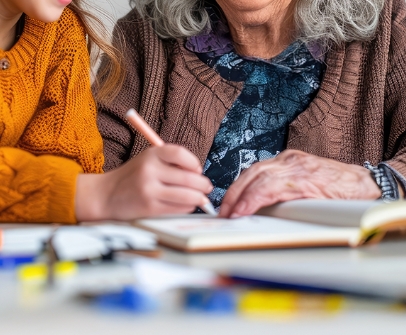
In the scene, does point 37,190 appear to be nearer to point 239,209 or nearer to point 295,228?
point 239,209

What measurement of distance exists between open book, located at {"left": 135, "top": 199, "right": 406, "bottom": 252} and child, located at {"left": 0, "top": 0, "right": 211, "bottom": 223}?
0.21 ft

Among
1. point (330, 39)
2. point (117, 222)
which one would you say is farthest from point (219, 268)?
point (330, 39)

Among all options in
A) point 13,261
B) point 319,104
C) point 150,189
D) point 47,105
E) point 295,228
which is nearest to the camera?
point 13,261

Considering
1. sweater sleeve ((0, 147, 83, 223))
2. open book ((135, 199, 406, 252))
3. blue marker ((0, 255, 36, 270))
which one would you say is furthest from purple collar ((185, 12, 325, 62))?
blue marker ((0, 255, 36, 270))

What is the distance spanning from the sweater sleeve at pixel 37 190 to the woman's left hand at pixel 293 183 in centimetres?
22

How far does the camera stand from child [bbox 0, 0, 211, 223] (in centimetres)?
79

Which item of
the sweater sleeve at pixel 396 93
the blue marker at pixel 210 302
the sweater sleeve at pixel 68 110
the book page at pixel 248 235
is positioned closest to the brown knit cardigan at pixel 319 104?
the sweater sleeve at pixel 396 93

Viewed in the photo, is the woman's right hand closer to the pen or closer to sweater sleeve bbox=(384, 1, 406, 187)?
the pen

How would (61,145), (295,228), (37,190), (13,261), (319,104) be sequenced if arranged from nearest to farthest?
(13,261) < (295,228) < (37,190) < (61,145) < (319,104)

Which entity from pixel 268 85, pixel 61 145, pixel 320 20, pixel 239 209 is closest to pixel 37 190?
pixel 61 145

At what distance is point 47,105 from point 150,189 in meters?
0.48

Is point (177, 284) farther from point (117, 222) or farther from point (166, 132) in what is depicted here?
point (166, 132)

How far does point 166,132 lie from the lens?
4.64 ft

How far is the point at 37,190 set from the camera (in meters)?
0.90
